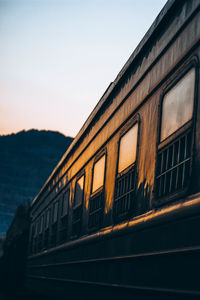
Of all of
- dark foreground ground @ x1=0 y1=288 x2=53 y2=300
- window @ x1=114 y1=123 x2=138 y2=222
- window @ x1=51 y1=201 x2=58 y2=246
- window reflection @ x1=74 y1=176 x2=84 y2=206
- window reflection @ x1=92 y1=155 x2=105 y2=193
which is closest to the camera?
window @ x1=114 y1=123 x2=138 y2=222

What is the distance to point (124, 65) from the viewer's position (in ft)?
18.9

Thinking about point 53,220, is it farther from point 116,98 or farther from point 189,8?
point 189,8

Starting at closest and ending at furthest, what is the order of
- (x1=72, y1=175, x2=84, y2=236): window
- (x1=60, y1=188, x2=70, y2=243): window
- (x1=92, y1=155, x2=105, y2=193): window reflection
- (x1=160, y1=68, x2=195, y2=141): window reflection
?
(x1=160, y1=68, x2=195, y2=141): window reflection → (x1=92, y1=155, x2=105, y2=193): window reflection → (x1=72, y1=175, x2=84, y2=236): window → (x1=60, y1=188, x2=70, y2=243): window

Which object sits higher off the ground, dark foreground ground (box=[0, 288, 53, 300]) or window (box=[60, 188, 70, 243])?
window (box=[60, 188, 70, 243])

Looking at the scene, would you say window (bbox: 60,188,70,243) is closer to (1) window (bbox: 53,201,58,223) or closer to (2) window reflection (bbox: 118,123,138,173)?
(1) window (bbox: 53,201,58,223)

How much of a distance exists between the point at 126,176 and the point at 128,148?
1.00 feet

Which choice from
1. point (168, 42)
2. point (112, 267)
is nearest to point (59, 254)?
point (112, 267)

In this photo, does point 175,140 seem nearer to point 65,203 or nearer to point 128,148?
point 128,148

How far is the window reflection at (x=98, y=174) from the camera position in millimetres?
6457

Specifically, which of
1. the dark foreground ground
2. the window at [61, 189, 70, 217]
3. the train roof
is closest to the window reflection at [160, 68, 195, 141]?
the train roof

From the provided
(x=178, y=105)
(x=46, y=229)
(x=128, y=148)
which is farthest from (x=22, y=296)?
(x=178, y=105)

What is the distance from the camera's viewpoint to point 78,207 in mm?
7969

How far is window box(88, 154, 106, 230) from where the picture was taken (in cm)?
630

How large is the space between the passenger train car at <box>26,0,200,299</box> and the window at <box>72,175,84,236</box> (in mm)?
34
